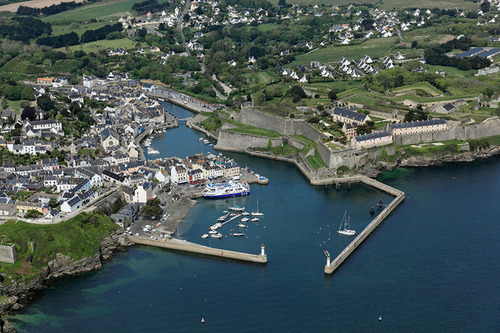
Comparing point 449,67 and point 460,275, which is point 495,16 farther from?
point 460,275

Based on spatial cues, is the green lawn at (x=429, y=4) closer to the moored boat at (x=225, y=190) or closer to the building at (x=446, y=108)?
the building at (x=446, y=108)

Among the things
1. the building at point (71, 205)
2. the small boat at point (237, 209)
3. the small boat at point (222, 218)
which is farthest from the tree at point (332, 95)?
the building at point (71, 205)

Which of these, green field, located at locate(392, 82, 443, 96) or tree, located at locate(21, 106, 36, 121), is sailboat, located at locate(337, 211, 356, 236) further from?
tree, located at locate(21, 106, 36, 121)

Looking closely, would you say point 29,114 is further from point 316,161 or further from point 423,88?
point 423,88

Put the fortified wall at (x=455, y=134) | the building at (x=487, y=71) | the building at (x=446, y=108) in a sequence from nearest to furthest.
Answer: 1. the fortified wall at (x=455, y=134)
2. the building at (x=446, y=108)
3. the building at (x=487, y=71)

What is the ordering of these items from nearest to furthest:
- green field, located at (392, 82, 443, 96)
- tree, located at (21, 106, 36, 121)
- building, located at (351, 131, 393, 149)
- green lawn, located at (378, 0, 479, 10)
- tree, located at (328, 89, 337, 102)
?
building, located at (351, 131, 393, 149), tree, located at (21, 106, 36, 121), tree, located at (328, 89, 337, 102), green field, located at (392, 82, 443, 96), green lawn, located at (378, 0, 479, 10)

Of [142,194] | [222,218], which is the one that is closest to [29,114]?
[142,194]

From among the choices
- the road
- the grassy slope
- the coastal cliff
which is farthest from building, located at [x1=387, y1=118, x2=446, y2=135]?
the road

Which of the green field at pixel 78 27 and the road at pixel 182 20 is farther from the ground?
the green field at pixel 78 27
